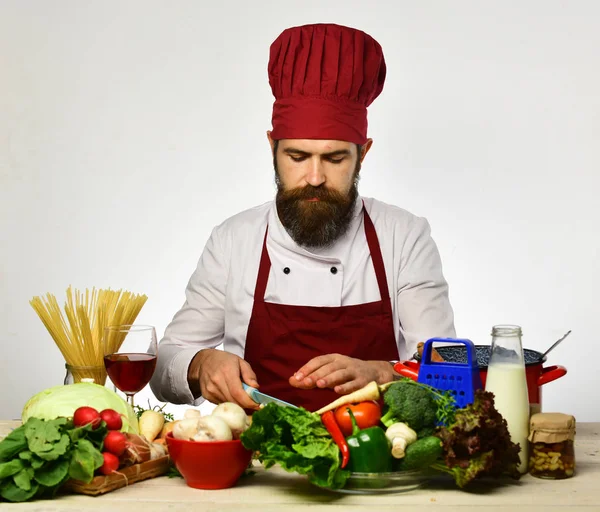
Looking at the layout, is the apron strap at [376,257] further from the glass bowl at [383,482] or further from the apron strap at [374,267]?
the glass bowl at [383,482]

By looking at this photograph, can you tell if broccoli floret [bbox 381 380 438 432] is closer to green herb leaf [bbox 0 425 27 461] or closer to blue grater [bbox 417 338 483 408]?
blue grater [bbox 417 338 483 408]

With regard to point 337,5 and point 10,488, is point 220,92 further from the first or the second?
point 10,488

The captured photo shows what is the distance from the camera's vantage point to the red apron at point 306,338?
3105mm

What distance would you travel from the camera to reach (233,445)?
6.04 feet

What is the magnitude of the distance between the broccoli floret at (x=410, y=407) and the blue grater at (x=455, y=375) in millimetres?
105

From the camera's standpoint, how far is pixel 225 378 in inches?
96.9

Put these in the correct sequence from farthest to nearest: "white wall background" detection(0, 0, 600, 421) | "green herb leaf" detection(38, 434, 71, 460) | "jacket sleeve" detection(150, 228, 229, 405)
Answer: "white wall background" detection(0, 0, 600, 421) < "jacket sleeve" detection(150, 228, 229, 405) < "green herb leaf" detection(38, 434, 71, 460)

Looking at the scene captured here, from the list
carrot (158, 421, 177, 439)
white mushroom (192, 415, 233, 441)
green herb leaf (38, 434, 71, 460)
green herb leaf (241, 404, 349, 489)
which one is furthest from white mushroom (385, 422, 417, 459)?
green herb leaf (38, 434, 71, 460)

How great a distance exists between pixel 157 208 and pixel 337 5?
136 centimetres

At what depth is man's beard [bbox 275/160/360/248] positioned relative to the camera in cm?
313

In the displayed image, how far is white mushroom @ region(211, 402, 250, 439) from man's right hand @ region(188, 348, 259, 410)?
1.31 ft

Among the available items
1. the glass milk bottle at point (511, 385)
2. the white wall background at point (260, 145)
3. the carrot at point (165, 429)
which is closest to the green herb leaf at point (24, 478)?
the carrot at point (165, 429)

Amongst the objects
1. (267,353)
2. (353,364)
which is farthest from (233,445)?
(267,353)

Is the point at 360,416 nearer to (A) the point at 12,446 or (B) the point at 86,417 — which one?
(B) the point at 86,417
